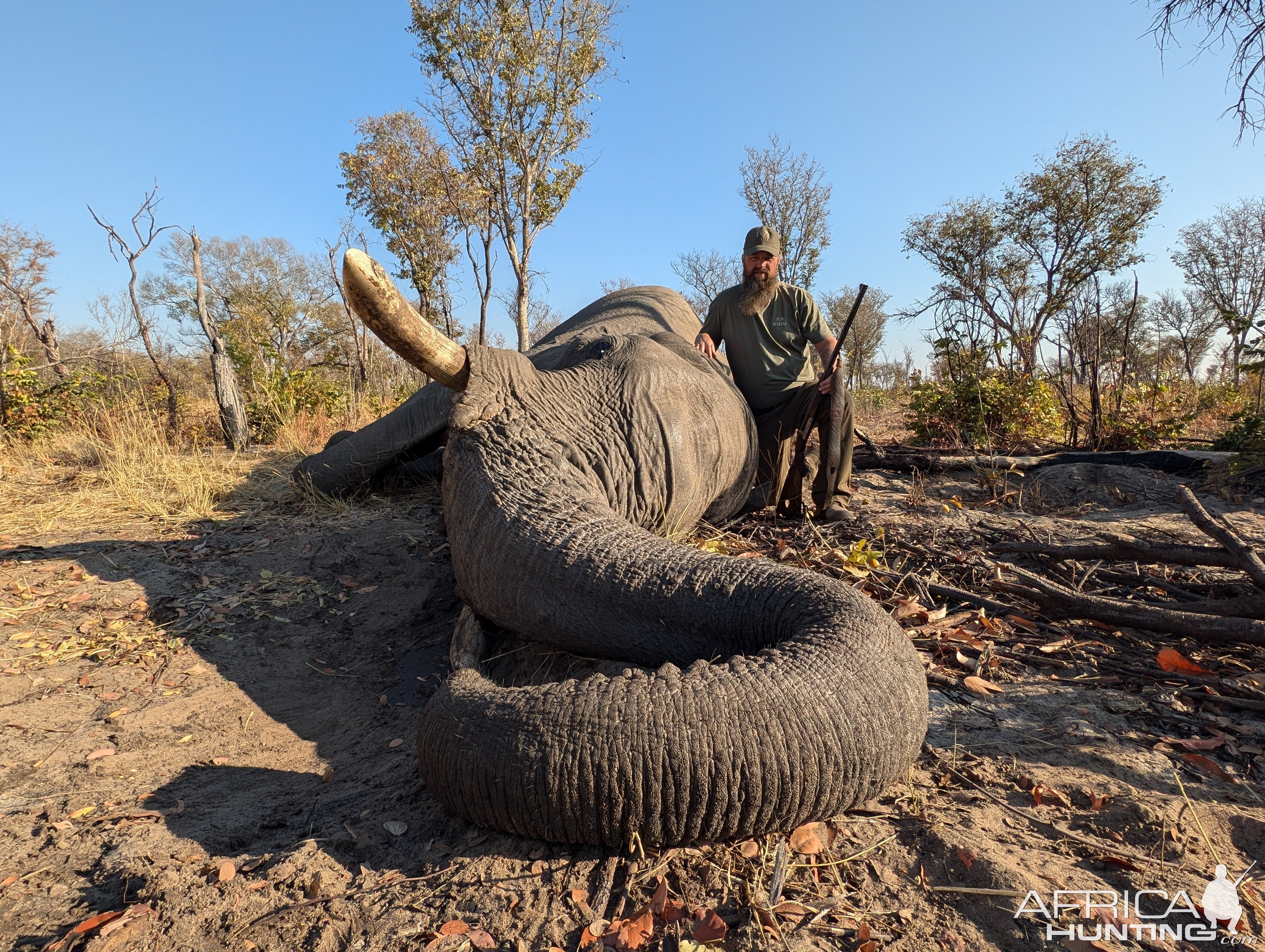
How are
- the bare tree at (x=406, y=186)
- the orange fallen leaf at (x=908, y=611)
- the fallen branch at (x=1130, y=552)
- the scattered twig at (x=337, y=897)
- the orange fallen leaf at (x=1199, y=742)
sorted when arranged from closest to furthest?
the scattered twig at (x=337, y=897) → the orange fallen leaf at (x=1199, y=742) → the fallen branch at (x=1130, y=552) → the orange fallen leaf at (x=908, y=611) → the bare tree at (x=406, y=186)

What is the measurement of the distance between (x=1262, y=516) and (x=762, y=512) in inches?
133

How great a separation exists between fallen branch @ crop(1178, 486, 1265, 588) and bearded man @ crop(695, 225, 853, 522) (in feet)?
7.01

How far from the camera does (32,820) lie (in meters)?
2.18

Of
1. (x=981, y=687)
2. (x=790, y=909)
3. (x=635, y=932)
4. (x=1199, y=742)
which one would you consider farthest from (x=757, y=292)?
(x=635, y=932)

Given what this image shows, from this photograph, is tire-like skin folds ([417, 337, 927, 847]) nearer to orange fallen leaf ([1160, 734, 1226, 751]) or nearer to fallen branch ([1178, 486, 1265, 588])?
orange fallen leaf ([1160, 734, 1226, 751])

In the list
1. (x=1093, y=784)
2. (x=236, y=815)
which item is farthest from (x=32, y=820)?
(x=1093, y=784)

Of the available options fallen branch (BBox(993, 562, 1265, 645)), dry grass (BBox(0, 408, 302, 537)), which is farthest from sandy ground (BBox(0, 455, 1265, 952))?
dry grass (BBox(0, 408, 302, 537))

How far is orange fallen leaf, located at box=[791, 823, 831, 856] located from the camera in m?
1.80

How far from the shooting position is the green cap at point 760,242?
5.13 metres

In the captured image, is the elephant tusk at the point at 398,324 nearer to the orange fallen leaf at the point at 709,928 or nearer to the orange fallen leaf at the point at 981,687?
the orange fallen leaf at the point at 709,928

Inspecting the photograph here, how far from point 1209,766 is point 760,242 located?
4.07m

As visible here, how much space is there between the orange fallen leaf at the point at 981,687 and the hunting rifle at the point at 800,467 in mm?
2359

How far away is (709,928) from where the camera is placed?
155cm

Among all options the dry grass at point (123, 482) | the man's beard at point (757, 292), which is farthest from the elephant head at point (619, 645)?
the dry grass at point (123, 482)
